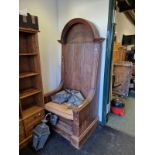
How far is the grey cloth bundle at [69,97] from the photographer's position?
7.15 feet

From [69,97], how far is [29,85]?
701 mm

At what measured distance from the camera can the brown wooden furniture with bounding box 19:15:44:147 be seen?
Result: 1.90m

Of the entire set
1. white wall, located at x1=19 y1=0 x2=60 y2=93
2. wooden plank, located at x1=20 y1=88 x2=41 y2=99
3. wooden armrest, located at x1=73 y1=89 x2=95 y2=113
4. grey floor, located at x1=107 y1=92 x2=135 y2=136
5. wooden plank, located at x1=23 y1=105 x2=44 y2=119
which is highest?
white wall, located at x1=19 y1=0 x2=60 y2=93

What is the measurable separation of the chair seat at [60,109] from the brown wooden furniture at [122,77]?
2.29 meters

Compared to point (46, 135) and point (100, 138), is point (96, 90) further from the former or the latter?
point (46, 135)

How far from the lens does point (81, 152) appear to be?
1833 mm

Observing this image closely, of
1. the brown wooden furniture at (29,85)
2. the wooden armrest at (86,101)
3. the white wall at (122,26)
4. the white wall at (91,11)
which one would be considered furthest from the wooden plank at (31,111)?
the white wall at (122,26)

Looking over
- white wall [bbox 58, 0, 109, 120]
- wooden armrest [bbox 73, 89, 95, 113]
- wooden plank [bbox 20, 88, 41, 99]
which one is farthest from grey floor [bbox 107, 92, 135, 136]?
wooden plank [bbox 20, 88, 41, 99]

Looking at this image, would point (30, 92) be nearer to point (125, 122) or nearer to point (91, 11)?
point (91, 11)

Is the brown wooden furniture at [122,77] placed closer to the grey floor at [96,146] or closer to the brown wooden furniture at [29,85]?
the grey floor at [96,146]

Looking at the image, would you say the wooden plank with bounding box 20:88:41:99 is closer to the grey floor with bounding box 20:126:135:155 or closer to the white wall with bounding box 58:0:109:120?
the grey floor with bounding box 20:126:135:155

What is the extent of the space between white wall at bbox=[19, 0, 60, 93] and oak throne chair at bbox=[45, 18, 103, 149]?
12.2 inches

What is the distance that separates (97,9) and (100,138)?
2.07 m
